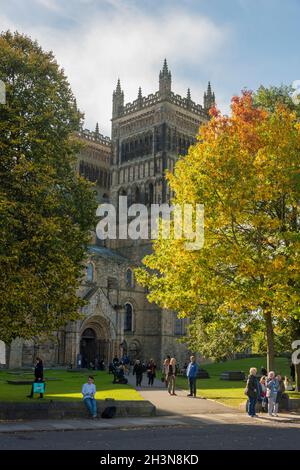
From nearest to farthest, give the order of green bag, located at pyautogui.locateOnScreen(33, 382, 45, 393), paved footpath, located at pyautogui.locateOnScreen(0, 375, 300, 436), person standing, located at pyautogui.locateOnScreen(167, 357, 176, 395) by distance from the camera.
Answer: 1. paved footpath, located at pyautogui.locateOnScreen(0, 375, 300, 436)
2. green bag, located at pyautogui.locateOnScreen(33, 382, 45, 393)
3. person standing, located at pyautogui.locateOnScreen(167, 357, 176, 395)

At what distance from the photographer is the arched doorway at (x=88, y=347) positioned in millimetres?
58256

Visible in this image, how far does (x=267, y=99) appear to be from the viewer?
32906mm

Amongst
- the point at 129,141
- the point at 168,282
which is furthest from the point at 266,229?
the point at 129,141

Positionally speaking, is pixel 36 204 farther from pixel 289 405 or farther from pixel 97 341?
pixel 97 341

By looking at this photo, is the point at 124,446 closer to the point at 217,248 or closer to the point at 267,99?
the point at 217,248

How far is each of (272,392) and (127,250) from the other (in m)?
50.7

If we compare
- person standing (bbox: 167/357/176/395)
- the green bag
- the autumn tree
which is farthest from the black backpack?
person standing (bbox: 167/357/176/395)

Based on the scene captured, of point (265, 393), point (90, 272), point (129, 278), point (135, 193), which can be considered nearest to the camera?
point (265, 393)

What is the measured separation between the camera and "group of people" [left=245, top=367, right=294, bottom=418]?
20.9 metres

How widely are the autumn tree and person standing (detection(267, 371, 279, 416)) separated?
199cm

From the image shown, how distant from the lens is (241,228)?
2492 cm

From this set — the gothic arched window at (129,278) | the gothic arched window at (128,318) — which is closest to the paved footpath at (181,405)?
the gothic arched window at (128,318)

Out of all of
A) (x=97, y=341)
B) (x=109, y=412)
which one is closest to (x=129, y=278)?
(x=97, y=341)

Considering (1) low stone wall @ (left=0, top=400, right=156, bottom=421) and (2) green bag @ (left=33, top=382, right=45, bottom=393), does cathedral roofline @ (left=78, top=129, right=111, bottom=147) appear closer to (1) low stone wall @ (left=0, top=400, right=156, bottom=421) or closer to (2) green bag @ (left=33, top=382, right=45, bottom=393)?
(2) green bag @ (left=33, top=382, right=45, bottom=393)
